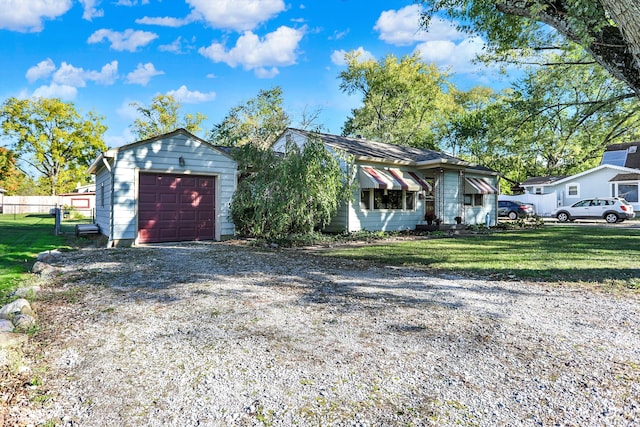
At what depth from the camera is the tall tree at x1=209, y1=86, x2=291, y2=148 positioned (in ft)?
92.1

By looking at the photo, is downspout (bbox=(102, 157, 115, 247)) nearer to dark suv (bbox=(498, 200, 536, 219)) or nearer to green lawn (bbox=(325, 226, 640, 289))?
green lawn (bbox=(325, 226, 640, 289))

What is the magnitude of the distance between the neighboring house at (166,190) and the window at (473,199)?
12.4 m

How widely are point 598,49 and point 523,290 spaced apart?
3989 millimetres

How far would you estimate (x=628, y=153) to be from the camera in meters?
31.7

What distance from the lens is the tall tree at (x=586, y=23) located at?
4.58 metres

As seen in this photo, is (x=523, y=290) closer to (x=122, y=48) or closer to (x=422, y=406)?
(x=422, y=406)

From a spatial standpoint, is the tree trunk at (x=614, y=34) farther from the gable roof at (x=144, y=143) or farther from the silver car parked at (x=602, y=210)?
the silver car parked at (x=602, y=210)

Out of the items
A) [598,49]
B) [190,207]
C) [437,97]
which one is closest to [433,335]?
[598,49]

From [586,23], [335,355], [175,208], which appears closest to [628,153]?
[586,23]

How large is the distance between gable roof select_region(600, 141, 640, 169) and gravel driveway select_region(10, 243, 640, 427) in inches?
1354

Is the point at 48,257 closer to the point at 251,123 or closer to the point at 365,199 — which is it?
the point at 365,199

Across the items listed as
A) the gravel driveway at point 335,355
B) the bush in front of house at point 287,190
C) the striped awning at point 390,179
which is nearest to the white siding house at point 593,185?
the striped awning at point 390,179

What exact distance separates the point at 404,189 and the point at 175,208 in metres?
8.84

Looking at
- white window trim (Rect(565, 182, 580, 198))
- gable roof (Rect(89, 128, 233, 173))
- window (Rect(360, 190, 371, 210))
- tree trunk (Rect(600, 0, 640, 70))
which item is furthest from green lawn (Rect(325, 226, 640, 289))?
white window trim (Rect(565, 182, 580, 198))
